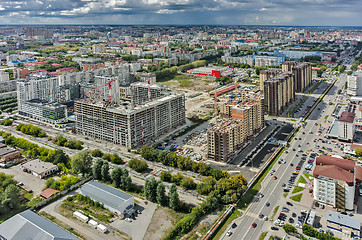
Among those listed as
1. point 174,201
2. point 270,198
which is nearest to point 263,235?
point 270,198

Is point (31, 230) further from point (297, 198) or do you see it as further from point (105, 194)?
point (297, 198)

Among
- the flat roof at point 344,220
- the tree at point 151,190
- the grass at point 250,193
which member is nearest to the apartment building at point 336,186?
the flat roof at point 344,220

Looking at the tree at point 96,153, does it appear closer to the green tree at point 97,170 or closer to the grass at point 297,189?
the green tree at point 97,170

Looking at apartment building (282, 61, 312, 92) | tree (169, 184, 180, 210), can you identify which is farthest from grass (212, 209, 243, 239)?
apartment building (282, 61, 312, 92)

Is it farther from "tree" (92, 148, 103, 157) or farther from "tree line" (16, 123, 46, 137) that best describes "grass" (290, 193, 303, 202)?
"tree line" (16, 123, 46, 137)

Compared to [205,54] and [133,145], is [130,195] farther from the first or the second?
[205,54]

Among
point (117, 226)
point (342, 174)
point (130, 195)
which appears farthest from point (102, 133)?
point (342, 174)
